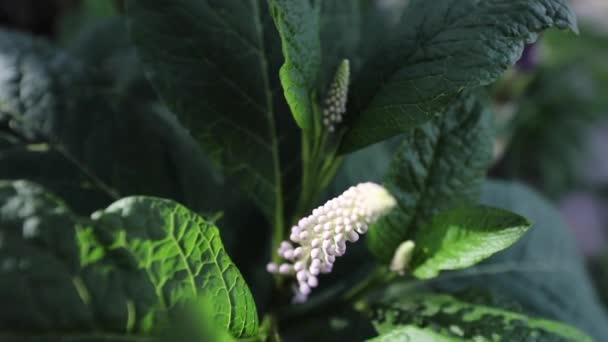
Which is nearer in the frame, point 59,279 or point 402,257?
point 59,279

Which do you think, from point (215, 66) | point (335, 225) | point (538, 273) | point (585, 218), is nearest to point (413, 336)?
point (335, 225)

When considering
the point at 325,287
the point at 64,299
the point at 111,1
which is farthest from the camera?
the point at 111,1

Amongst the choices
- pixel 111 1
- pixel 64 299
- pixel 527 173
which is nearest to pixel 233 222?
pixel 64 299

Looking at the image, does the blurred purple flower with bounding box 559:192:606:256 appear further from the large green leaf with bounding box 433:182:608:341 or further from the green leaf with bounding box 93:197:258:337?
the green leaf with bounding box 93:197:258:337

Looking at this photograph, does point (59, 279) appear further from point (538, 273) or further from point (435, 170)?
point (538, 273)

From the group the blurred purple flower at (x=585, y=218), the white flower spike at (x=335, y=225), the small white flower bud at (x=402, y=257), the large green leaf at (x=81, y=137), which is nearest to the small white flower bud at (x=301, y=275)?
the white flower spike at (x=335, y=225)

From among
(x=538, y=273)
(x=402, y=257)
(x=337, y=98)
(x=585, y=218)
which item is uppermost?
(x=337, y=98)

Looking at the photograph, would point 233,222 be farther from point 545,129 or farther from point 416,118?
point 545,129
